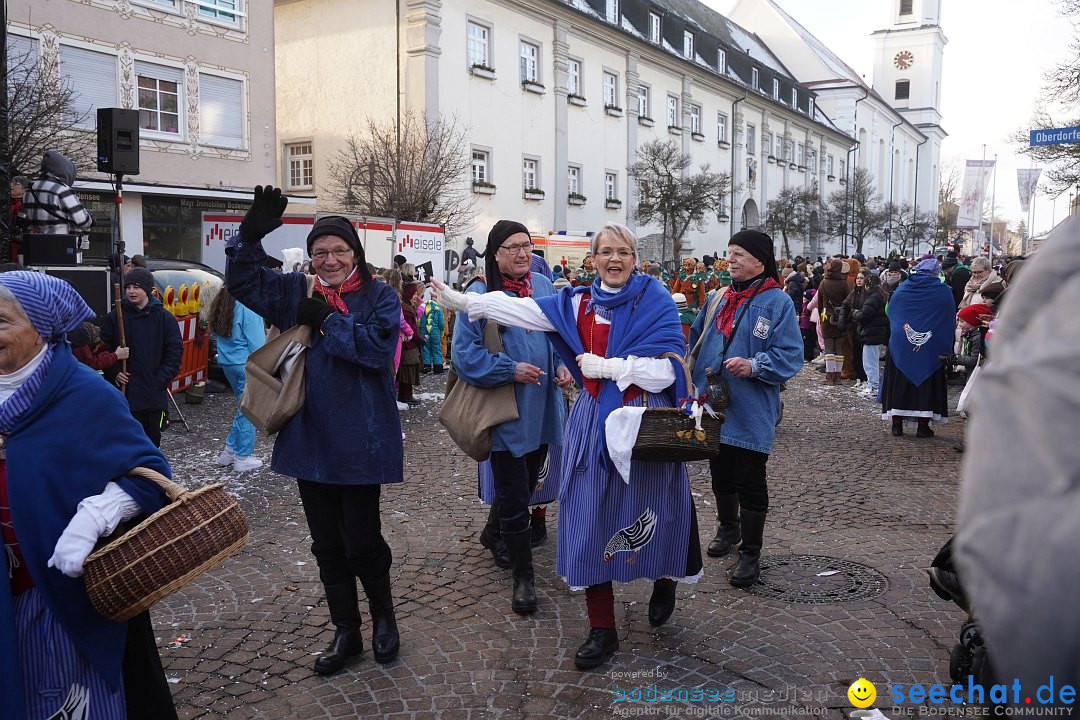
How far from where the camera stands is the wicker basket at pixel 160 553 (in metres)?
2.48

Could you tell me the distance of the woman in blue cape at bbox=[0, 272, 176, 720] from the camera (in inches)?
100

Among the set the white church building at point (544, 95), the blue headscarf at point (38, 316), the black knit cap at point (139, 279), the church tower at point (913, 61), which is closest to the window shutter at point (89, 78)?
the white church building at point (544, 95)

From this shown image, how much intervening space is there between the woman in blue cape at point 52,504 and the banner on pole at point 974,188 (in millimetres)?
35452

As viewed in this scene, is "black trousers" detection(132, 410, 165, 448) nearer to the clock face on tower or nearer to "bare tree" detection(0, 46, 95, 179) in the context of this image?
"bare tree" detection(0, 46, 95, 179)

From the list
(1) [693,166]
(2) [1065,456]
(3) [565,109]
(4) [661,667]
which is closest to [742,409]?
(4) [661,667]

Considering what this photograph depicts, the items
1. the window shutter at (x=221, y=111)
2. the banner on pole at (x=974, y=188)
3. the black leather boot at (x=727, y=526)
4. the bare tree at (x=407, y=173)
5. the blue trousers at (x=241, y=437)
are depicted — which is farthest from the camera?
the banner on pole at (x=974, y=188)

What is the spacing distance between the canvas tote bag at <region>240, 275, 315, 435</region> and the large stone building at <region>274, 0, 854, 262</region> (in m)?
23.5

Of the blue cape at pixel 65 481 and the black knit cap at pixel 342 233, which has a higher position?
the black knit cap at pixel 342 233

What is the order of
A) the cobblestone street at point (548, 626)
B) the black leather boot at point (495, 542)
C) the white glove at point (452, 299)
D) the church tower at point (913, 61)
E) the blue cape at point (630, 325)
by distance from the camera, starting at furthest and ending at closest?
the church tower at point (913, 61) < the black leather boot at point (495, 542) < the white glove at point (452, 299) < the blue cape at point (630, 325) < the cobblestone street at point (548, 626)

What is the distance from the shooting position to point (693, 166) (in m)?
41.3

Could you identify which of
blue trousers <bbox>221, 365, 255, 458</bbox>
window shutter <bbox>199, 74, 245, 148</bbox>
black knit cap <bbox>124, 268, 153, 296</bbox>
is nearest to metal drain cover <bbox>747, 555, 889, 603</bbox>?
blue trousers <bbox>221, 365, 255, 458</bbox>

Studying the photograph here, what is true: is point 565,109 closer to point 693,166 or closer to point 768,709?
point 693,166

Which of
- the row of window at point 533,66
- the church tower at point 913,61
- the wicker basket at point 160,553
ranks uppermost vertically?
the church tower at point 913,61

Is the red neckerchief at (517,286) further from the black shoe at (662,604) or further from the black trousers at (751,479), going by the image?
the black shoe at (662,604)
